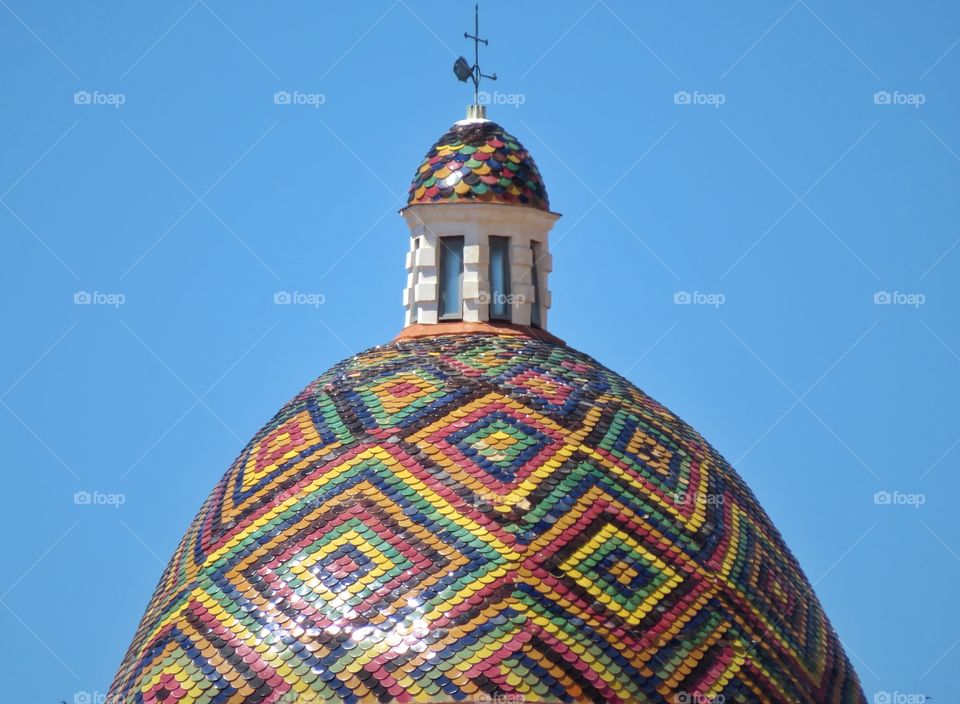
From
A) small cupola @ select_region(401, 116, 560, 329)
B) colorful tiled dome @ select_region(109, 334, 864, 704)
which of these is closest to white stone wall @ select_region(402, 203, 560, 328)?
small cupola @ select_region(401, 116, 560, 329)

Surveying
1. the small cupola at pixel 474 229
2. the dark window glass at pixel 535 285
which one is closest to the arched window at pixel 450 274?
the small cupola at pixel 474 229

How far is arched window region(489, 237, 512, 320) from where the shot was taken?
70.9 feet

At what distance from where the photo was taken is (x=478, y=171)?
21.6 metres

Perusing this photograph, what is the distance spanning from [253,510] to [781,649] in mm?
3759

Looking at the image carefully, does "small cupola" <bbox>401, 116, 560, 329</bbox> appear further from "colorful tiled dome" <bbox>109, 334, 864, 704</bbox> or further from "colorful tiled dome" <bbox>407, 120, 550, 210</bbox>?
"colorful tiled dome" <bbox>109, 334, 864, 704</bbox>

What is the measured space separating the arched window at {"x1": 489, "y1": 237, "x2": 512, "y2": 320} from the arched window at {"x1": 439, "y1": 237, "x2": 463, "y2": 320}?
0.25 metres

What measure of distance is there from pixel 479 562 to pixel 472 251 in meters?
3.51

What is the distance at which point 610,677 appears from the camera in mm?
18391

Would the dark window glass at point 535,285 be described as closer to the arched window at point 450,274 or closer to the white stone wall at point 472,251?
the white stone wall at point 472,251

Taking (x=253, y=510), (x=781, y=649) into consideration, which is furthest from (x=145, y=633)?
(x=781, y=649)

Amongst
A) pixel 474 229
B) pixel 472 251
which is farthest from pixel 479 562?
pixel 474 229

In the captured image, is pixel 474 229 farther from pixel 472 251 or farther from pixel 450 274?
pixel 450 274

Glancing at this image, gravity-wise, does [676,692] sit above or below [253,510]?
below

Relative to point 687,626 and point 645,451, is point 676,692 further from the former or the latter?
point 645,451
